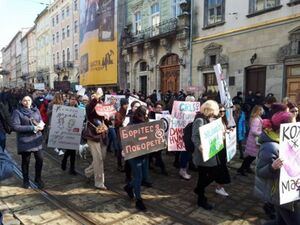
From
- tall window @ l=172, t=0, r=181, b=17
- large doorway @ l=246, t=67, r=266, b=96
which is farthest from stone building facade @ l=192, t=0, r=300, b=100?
tall window @ l=172, t=0, r=181, b=17

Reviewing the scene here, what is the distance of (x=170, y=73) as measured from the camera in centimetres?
1992

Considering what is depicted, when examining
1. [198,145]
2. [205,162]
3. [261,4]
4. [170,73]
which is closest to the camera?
[198,145]

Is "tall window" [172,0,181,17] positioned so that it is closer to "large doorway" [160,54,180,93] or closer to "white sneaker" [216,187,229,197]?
"large doorway" [160,54,180,93]

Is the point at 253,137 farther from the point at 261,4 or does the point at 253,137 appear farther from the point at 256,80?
the point at 261,4

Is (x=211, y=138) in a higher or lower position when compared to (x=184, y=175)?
higher

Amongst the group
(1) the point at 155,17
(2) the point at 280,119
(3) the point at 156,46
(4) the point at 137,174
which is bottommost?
(4) the point at 137,174

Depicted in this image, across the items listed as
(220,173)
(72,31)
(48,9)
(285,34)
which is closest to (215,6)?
(285,34)

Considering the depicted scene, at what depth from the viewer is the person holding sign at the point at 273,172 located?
313cm

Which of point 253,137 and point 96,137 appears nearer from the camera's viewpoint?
point 96,137

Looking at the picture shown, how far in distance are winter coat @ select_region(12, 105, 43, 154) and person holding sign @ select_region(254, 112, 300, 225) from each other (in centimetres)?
402

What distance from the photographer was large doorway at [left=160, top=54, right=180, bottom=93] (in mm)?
19344

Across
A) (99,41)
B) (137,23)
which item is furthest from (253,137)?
(99,41)

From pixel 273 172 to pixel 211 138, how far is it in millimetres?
1529

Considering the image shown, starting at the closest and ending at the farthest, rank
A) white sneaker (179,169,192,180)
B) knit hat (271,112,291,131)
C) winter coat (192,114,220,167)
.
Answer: knit hat (271,112,291,131) → winter coat (192,114,220,167) → white sneaker (179,169,192,180)
